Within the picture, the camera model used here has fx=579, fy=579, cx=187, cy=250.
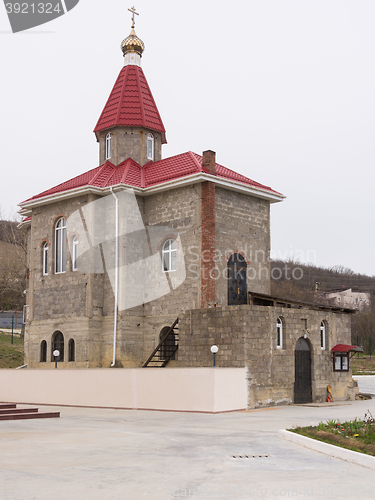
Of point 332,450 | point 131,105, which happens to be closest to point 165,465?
point 332,450

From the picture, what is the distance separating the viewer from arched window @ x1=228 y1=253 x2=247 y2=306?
68.4ft

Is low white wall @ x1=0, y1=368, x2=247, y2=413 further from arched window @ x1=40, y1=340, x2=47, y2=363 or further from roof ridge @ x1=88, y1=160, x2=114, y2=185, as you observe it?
roof ridge @ x1=88, y1=160, x2=114, y2=185

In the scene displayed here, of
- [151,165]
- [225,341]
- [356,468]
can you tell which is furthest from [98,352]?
[356,468]

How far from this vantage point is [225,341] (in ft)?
58.6

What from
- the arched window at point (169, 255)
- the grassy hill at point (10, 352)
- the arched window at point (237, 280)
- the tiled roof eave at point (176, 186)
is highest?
the tiled roof eave at point (176, 186)

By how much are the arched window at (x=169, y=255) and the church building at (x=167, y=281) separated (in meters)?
0.04

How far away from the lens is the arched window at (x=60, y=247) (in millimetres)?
23250

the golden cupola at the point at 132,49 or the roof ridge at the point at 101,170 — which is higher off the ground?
the golden cupola at the point at 132,49

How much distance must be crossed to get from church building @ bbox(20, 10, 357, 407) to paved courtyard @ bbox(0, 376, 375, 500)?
239 inches

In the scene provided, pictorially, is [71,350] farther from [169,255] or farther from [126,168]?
[126,168]

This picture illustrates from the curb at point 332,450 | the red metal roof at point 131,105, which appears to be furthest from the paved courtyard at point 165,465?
the red metal roof at point 131,105

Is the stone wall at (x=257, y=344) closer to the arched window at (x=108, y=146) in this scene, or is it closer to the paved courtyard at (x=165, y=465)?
the paved courtyard at (x=165, y=465)

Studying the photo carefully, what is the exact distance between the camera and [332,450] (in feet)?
27.5

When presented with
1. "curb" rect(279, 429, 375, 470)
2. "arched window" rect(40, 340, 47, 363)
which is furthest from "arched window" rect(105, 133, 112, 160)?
"curb" rect(279, 429, 375, 470)
